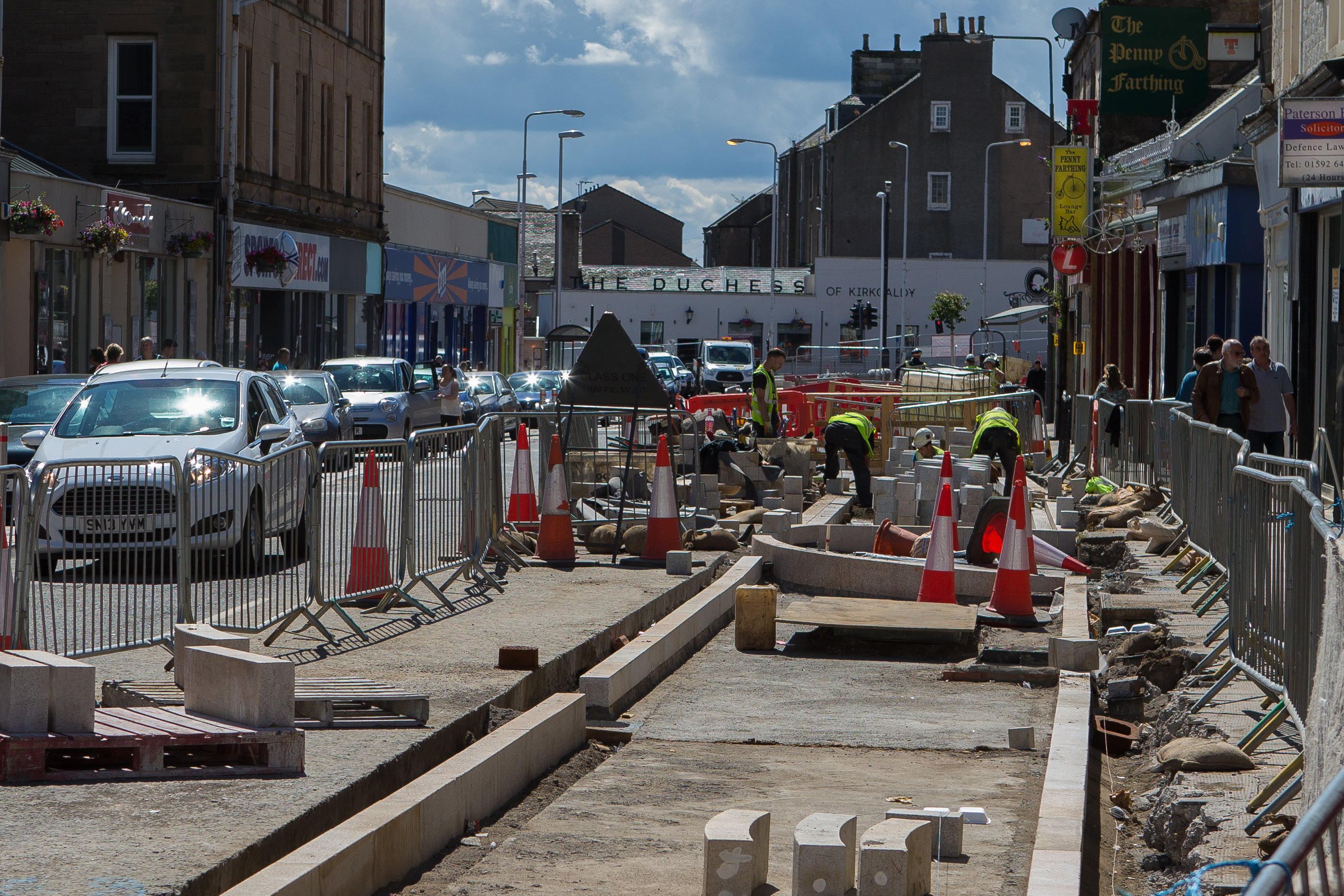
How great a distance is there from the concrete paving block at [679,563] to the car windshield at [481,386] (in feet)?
80.1

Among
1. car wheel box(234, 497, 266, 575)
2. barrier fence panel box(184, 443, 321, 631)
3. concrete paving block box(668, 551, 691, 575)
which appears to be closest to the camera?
barrier fence panel box(184, 443, 321, 631)

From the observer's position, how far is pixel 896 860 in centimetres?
529

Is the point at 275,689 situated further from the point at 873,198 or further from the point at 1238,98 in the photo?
the point at 873,198

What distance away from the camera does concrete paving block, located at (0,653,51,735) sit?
19.8 ft

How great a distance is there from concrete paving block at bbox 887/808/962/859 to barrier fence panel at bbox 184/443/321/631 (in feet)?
13.0

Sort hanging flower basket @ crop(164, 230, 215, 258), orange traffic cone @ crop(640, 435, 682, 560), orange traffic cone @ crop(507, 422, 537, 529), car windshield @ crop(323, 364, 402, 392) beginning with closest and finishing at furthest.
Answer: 1. orange traffic cone @ crop(640, 435, 682, 560)
2. orange traffic cone @ crop(507, 422, 537, 529)
3. car windshield @ crop(323, 364, 402, 392)
4. hanging flower basket @ crop(164, 230, 215, 258)

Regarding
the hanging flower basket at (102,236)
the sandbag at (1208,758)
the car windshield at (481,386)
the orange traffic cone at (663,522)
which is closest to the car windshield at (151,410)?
the orange traffic cone at (663,522)

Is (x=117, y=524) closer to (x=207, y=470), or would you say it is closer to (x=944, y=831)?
(x=207, y=470)

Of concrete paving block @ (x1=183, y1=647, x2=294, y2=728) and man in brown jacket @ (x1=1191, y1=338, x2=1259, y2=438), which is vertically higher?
man in brown jacket @ (x1=1191, y1=338, x2=1259, y2=438)

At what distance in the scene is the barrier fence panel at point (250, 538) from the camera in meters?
8.59

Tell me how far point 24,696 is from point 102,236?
979 inches

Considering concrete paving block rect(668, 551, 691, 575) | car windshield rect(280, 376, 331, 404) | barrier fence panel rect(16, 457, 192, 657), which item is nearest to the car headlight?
barrier fence panel rect(16, 457, 192, 657)

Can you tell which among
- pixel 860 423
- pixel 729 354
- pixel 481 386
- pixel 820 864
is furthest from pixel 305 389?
pixel 729 354

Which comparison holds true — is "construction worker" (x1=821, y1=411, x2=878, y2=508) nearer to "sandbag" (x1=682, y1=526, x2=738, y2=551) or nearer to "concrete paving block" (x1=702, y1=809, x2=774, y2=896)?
"sandbag" (x1=682, y1=526, x2=738, y2=551)
